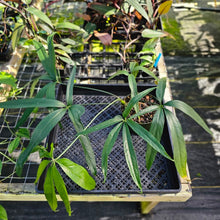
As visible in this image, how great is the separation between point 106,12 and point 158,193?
77cm

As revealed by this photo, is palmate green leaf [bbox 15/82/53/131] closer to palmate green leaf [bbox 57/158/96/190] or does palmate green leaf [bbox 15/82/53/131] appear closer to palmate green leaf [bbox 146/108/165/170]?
palmate green leaf [bbox 57/158/96/190]

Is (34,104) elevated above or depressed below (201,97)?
below

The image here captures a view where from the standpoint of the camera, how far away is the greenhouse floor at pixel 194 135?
1.25 m

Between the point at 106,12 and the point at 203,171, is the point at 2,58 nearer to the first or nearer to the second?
the point at 106,12

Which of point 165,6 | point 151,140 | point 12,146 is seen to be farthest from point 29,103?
point 165,6

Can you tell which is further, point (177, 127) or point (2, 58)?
point (2, 58)

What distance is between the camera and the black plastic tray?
2.43ft

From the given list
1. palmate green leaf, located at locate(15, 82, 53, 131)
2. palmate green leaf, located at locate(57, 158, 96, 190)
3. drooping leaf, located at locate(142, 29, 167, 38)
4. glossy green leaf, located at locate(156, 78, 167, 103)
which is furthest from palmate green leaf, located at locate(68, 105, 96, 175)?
Result: drooping leaf, located at locate(142, 29, 167, 38)

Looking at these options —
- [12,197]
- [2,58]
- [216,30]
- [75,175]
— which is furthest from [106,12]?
[216,30]

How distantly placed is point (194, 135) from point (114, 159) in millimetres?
860

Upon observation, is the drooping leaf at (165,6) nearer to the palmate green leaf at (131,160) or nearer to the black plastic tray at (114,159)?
the black plastic tray at (114,159)

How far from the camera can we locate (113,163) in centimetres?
81

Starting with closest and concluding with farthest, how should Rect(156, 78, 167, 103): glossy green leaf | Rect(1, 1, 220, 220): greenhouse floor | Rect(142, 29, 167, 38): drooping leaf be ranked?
Rect(156, 78, 167, 103): glossy green leaf < Rect(142, 29, 167, 38): drooping leaf < Rect(1, 1, 220, 220): greenhouse floor

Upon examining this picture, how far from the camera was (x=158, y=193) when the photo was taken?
718 millimetres
